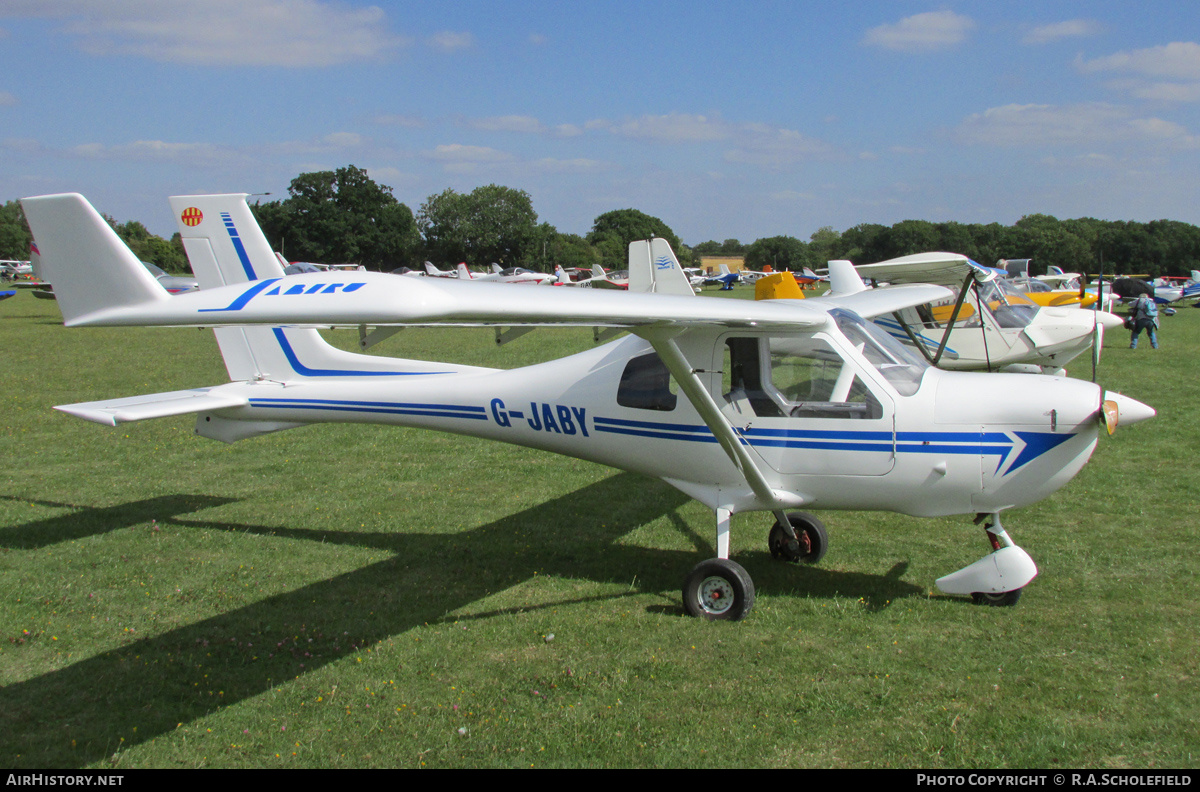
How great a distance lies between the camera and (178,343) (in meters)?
23.8

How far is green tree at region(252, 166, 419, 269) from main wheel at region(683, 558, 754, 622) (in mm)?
101709

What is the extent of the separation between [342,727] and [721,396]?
316 centimetres

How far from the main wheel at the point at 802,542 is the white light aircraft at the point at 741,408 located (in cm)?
1

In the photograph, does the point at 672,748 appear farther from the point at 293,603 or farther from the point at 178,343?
the point at 178,343

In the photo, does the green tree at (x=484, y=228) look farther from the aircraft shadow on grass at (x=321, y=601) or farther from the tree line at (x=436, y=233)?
the aircraft shadow on grass at (x=321, y=601)

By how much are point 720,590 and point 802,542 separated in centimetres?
140

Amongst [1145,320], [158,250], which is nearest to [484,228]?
[158,250]

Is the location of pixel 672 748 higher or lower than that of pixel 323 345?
lower

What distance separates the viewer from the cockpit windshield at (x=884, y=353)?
17.9 ft

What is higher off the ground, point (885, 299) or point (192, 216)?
point (192, 216)

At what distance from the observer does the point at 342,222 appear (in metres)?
103

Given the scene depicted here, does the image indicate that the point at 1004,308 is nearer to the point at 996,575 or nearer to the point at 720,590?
the point at 996,575

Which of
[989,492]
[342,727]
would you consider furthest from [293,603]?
[989,492]

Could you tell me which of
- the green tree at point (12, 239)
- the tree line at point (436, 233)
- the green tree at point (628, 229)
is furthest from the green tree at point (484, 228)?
the green tree at point (12, 239)
